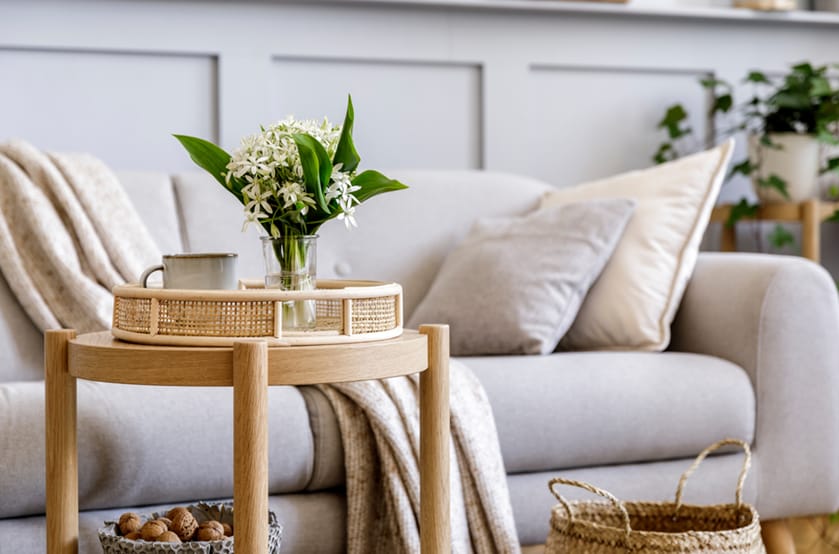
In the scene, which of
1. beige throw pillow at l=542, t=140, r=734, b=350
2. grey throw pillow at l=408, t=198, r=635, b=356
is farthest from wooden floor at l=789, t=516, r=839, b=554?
grey throw pillow at l=408, t=198, r=635, b=356

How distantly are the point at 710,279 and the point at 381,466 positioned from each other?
91cm

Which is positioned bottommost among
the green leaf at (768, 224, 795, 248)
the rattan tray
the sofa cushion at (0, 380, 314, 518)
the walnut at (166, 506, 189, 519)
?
the walnut at (166, 506, 189, 519)

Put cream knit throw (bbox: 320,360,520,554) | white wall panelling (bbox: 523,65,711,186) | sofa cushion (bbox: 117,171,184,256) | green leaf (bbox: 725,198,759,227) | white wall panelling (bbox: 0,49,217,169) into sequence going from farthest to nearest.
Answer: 1. white wall panelling (bbox: 523,65,711,186)
2. green leaf (bbox: 725,198,759,227)
3. white wall panelling (bbox: 0,49,217,169)
4. sofa cushion (bbox: 117,171,184,256)
5. cream knit throw (bbox: 320,360,520,554)

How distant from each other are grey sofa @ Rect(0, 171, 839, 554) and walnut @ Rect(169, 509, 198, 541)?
0.20 metres

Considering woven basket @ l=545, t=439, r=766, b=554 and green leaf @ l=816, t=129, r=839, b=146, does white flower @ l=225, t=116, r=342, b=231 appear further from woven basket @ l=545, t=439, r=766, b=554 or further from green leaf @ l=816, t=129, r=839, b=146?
green leaf @ l=816, t=129, r=839, b=146

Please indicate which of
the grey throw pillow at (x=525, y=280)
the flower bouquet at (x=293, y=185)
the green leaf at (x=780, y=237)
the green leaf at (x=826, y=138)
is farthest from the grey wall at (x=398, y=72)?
the flower bouquet at (x=293, y=185)

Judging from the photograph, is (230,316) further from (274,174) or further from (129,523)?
(129,523)

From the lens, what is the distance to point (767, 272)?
2.12 meters

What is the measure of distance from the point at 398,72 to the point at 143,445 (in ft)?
5.32

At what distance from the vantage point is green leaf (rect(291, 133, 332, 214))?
1331 mm

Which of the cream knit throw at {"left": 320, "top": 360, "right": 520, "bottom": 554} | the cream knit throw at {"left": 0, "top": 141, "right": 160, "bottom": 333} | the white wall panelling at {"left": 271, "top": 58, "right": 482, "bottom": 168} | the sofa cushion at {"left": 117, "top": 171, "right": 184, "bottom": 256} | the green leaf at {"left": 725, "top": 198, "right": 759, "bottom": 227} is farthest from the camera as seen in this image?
the green leaf at {"left": 725, "top": 198, "right": 759, "bottom": 227}

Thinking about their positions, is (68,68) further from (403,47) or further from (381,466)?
(381,466)

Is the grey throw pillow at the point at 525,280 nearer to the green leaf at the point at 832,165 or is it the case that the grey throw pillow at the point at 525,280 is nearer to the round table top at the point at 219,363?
the round table top at the point at 219,363

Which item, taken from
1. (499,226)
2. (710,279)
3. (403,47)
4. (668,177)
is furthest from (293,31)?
(710,279)
